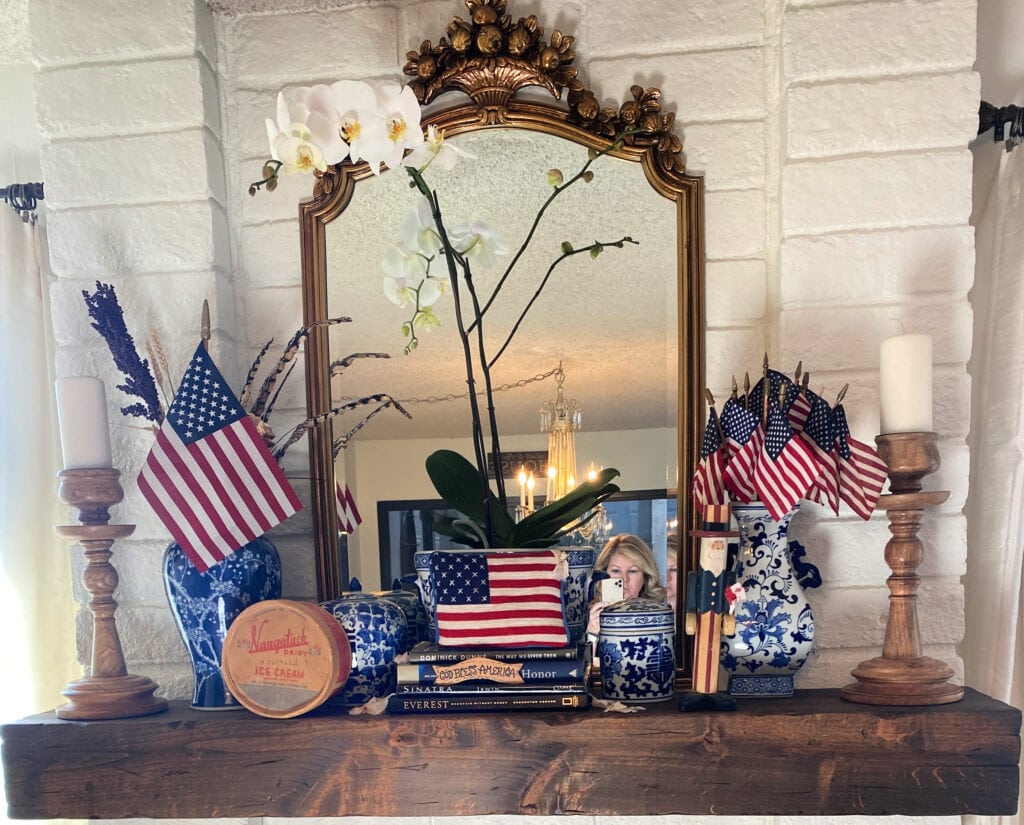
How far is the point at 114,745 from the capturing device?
1283 mm

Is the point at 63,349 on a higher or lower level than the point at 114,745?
higher

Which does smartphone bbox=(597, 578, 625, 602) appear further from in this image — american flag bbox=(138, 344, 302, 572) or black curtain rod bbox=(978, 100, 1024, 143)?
black curtain rod bbox=(978, 100, 1024, 143)

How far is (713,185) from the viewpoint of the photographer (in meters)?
1.46

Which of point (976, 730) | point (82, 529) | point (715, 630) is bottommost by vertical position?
point (976, 730)

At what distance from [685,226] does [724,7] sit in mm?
394

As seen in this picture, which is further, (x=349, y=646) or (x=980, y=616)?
(x=980, y=616)

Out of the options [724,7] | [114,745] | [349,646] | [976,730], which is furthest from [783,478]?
[114,745]

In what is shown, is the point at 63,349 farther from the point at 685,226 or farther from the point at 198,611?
the point at 685,226

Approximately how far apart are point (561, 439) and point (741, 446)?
1.03 ft

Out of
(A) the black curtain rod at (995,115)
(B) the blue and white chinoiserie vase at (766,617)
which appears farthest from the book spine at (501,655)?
(A) the black curtain rod at (995,115)

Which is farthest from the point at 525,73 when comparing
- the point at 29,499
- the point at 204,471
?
the point at 29,499

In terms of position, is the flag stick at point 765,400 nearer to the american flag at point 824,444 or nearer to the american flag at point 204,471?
the american flag at point 824,444

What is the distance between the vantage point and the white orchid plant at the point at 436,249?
1.25 meters

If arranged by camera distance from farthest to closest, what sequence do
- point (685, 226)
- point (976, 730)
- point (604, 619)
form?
point (685, 226) → point (604, 619) → point (976, 730)
